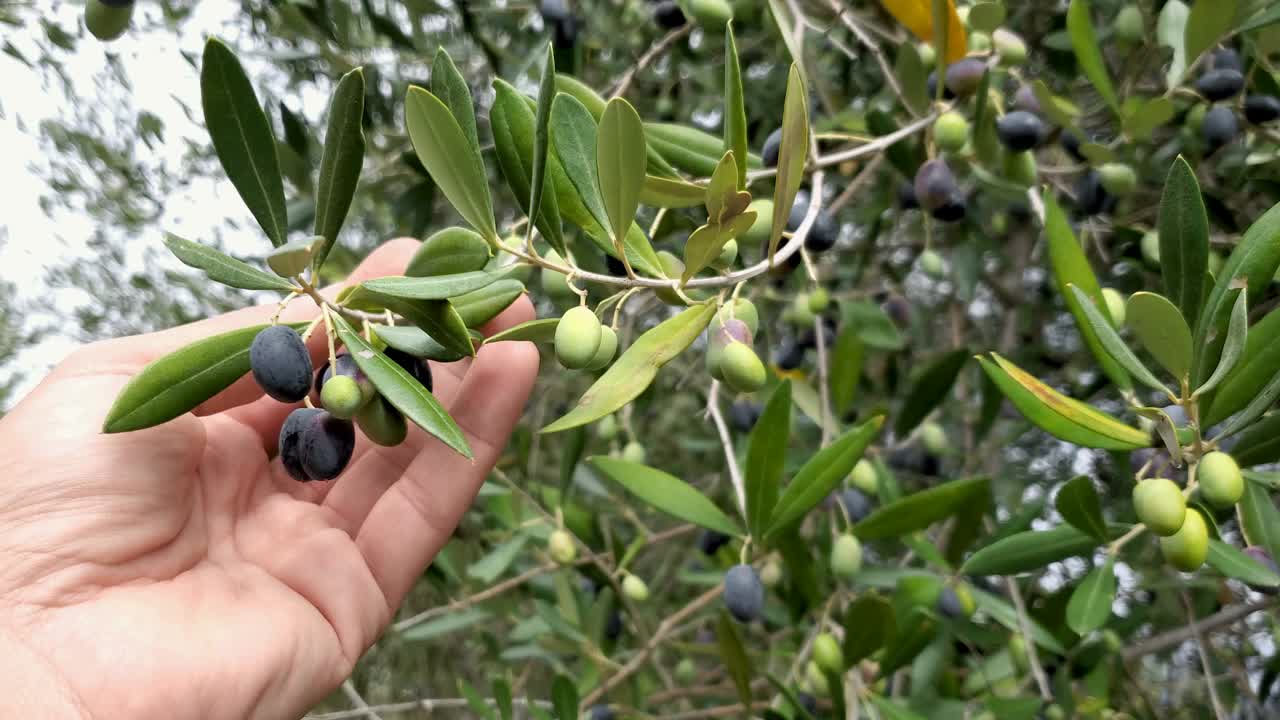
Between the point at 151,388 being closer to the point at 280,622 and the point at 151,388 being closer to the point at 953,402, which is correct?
the point at 280,622

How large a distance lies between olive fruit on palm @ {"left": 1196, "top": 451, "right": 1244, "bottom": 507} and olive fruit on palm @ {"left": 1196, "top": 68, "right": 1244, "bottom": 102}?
84 centimetres

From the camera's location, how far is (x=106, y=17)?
4.83 ft

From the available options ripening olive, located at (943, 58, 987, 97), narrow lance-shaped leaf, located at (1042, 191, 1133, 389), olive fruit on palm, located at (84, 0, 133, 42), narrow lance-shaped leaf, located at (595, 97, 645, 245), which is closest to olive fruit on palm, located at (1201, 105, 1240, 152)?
ripening olive, located at (943, 58, 987, 97)

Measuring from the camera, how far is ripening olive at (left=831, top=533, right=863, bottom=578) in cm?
152

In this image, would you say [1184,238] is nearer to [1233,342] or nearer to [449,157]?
[1233,342]

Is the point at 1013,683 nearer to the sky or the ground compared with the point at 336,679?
nearer to the ground

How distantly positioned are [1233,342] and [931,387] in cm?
85

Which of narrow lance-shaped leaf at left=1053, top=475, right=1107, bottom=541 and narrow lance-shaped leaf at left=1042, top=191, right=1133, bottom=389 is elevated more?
narrow lance-shaped leaf at left=1042, top=191, right=1133, bottom=389

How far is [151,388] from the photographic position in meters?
0.84

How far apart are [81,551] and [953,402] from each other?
2060 mm

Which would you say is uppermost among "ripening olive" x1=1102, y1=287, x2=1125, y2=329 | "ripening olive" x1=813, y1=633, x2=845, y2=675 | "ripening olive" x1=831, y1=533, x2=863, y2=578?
"ripening olive" x1=1102, y1=287, x2=1125, y2=329

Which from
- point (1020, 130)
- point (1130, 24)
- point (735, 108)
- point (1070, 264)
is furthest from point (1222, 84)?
point (735, 108)

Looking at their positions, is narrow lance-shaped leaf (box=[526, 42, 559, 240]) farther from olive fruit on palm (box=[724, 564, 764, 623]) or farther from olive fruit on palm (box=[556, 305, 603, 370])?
olive fruit on palm (box=[724, 564, 764, 623])

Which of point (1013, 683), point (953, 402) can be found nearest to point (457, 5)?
point (953, 402)
